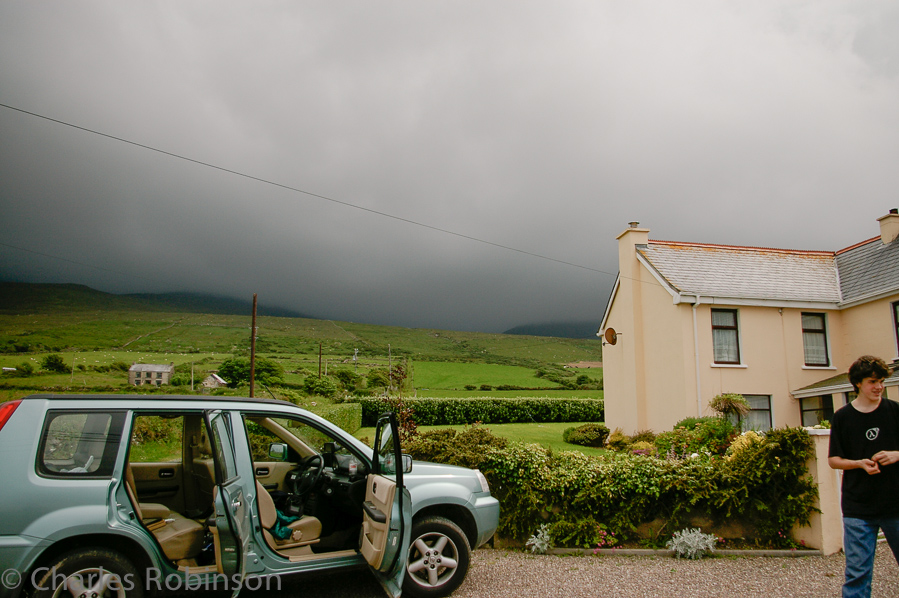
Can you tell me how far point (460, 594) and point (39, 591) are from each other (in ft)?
12.2

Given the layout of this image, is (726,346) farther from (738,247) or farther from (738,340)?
(738,247)

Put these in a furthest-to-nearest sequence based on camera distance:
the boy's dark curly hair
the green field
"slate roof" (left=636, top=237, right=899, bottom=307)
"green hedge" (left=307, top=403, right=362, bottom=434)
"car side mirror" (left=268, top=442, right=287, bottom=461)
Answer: the green field → "green hedge" (left=307, top=403, right=362, bottom=434) → "slate roof" (left=636, top=237, right=899, bottom=307) → "car side mirror" (left=268, top=442, right=287, bottom=461) → the boy's dark curly hair

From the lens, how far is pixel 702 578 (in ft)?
21.1

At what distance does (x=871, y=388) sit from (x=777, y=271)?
19.4 meters

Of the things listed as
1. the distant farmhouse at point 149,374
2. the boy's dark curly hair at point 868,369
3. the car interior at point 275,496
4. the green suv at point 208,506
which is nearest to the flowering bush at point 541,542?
the green suv at point 208,506

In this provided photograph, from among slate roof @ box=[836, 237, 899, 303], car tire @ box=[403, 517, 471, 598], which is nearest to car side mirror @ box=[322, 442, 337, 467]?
car tire @ box=[403, 517, 471, 598]

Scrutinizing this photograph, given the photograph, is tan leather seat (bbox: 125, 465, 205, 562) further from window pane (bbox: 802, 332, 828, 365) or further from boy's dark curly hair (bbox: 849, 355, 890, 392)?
window pane (bbox: 802, 332, 828, 365)

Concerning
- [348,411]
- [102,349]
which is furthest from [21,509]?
[102,349]

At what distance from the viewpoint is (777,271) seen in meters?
21.4

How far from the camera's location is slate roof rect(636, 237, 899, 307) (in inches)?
750

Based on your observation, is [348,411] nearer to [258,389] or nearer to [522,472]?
[522,472]

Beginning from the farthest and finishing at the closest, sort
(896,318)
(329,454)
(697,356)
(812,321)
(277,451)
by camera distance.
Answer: (812,321), (697,356), (896,318), (329,454), (277,451)

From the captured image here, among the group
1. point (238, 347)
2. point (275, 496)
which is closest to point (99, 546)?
point (275, 496)

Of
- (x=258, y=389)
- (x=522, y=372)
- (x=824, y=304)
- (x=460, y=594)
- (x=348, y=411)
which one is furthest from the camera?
(x=522, y=372)
